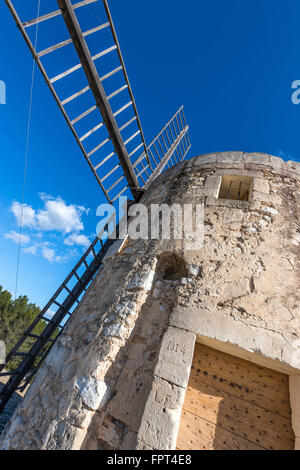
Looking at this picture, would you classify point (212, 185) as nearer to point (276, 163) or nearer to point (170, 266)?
point (276, 163)

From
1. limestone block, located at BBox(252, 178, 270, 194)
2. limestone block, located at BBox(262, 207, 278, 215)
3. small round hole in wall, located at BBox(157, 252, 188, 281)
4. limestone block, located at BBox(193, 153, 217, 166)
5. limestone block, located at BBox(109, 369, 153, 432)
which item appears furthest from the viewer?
limestone block, located at BBox(193, 153, 217, 166)

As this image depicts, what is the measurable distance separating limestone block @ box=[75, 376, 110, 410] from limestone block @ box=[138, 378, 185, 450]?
1.39 feet

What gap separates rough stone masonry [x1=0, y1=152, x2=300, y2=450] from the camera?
1.80 m

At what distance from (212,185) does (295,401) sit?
8.51 ft

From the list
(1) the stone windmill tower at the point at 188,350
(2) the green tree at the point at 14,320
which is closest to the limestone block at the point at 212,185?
(1) the stone windmill tower at the point at 188,350

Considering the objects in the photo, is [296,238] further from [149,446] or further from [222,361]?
[149,446]

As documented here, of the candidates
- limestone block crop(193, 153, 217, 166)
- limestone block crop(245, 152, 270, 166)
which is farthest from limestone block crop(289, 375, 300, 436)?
limestone block crop(193, 153, 217, 166)

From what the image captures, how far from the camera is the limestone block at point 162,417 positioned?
64.3 inches

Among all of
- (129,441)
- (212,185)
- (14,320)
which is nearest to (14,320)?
(14,320)

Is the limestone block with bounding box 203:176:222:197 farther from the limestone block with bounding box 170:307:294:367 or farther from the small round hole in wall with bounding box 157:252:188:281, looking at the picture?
the limestone block with bounding box 170:307:294:367

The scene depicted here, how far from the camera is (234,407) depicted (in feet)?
6.28

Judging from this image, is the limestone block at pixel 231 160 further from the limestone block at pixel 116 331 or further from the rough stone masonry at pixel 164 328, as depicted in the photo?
the limestone block at pixel 116 331

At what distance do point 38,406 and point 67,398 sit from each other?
1.58 ft

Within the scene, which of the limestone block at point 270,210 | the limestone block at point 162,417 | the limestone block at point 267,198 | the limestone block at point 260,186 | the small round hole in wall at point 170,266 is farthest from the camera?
the limestone block at point 260,186
